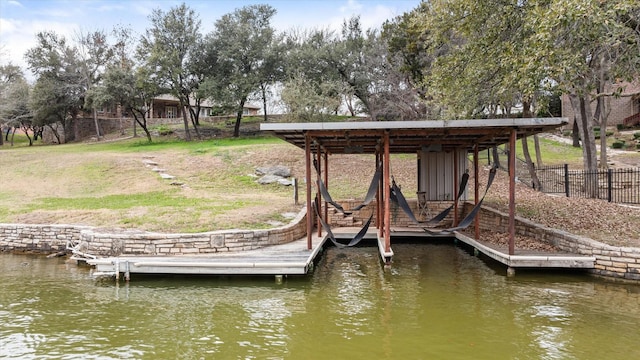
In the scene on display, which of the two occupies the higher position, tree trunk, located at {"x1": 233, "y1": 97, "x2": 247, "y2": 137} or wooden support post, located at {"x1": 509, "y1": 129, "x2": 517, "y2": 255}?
tree trunk, located at {"x1": 233, "y1": 97, "x2": 247, "y2": 137}

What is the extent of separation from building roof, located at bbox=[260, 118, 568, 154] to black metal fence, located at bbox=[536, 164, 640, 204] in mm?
4154

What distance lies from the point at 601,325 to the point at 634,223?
5102mm

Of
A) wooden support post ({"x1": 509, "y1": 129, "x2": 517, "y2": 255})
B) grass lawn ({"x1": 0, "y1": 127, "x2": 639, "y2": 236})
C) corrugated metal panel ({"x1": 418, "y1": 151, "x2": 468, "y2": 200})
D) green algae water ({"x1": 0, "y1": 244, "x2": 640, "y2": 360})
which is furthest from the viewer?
corrugated metal panel ({"x1": 418, "y1": 151, "x2": 468, "y2": 200})

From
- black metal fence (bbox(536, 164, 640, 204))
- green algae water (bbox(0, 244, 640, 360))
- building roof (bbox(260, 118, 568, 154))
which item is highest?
building roof (bbox(260, 118, 568, 154))

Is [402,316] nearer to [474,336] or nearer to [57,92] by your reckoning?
[474,336]

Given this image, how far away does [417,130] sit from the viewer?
8.26 meters

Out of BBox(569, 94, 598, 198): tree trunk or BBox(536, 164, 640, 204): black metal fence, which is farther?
BBox(569, 94, 598, 198): tree trunk

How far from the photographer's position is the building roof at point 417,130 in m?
7.29

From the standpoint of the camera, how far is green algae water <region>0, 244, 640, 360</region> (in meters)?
4.61

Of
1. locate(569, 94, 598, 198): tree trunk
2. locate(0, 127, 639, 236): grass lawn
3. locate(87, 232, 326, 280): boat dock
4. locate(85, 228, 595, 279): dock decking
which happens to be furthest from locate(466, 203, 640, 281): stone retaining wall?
locate(0, 127, 639, 236): grass lawn

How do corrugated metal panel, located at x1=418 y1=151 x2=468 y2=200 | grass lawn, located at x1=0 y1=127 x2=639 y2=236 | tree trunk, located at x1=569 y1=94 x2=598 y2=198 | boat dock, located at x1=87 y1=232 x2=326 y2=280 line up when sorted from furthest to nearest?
tree trunk, located at x1=569 y1=94 x2=598 y2=198 < corrugated metal panel, located at x1=418 y1=151 x2=468 y2=200 < grass lawn, located at x1=0 y1=127 x2=639 y2=236 < boat dock, located at x1=87 y1=232 x2=326 y2=280

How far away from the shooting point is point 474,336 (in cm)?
488

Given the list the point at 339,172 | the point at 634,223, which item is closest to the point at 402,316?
the point at 634,223

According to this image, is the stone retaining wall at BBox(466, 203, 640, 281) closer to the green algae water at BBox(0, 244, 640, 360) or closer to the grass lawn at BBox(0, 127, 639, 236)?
the green algae water at BBox(0, 244, 640, 360)
